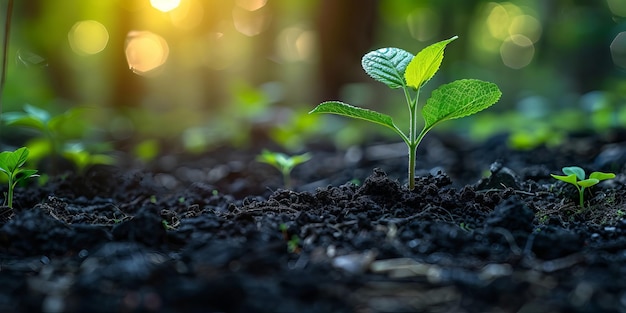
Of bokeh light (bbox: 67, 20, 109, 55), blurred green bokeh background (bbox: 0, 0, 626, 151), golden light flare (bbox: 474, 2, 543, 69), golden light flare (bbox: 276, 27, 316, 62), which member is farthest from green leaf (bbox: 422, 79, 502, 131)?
golden light flare (bbox: 474, 2, 543, 69)

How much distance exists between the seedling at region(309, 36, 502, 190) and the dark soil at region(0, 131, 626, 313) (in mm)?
251

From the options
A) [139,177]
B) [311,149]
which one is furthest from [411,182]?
[311,149]

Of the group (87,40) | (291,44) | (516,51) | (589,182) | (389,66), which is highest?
(389,66)

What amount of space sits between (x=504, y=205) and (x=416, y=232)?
0.29 m

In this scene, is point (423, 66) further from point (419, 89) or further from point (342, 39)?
point (342, 39)

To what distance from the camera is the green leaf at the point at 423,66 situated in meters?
1.87

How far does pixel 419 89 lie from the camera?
6.51 feet

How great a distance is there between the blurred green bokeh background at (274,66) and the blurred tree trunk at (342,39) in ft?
0.06

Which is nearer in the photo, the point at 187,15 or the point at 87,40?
the point at 187,15

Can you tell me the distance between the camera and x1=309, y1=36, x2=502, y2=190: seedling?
74.6 inches

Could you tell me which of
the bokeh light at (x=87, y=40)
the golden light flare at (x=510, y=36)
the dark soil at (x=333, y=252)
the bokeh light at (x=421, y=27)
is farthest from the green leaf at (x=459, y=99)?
the golden light flare at (x=510, y=36)

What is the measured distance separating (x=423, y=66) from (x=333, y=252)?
764 millimetres

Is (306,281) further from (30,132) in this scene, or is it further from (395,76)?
(30,132)

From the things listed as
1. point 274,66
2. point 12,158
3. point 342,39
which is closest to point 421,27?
point 274,66
